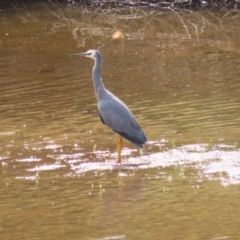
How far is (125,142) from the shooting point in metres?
10.2

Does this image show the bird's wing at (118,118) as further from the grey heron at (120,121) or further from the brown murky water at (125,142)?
the brown murky water at (125,142)

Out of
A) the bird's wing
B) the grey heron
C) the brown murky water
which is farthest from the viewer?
the bird's wing

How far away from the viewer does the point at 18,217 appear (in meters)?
7.28

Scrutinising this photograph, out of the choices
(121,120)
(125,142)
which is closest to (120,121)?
(121,120)

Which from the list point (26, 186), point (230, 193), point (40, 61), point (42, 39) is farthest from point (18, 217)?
point (42, 39)

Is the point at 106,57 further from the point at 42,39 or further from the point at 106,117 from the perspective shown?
the point at 106,117

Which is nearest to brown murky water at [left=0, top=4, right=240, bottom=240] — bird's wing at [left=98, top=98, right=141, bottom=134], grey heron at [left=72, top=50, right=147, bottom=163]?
grey heron at [left=72, top=50, right=147, bottom=163]

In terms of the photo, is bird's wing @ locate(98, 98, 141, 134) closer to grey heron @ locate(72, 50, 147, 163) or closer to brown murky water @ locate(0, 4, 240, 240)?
grey heron @ locate(72, 50, 147, 163)

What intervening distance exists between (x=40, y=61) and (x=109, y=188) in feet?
29.2

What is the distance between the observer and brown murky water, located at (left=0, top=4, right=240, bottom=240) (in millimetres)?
7113

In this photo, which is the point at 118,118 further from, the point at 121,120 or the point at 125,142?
the point at 125,142

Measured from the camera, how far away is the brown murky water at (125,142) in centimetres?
711

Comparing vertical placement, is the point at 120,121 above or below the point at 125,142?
above

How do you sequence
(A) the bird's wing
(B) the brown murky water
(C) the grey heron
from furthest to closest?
1. (A) the bird's wing
2. (C) the grey heron
3. (B) the brown murky water
